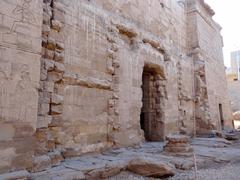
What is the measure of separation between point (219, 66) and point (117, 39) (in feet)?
29.1

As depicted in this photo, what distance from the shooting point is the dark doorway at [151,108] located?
24.9ft

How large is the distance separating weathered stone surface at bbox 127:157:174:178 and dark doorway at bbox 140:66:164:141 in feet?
11.6

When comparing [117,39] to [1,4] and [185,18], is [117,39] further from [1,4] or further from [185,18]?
[185,18]

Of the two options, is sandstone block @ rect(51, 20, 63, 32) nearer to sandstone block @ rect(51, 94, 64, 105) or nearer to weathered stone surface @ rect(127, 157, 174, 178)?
sandstone block @ rect(51, 94, 64, 105)

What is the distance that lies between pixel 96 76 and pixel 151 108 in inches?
125

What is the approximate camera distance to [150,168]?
12.8 ft

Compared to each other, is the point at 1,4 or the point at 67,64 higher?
the point at 1,4

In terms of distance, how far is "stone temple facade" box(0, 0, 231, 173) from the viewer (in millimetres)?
3201

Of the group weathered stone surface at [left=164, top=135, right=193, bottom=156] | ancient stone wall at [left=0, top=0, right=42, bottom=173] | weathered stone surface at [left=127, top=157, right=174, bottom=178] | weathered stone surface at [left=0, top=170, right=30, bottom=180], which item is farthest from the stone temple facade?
weathered stone surface at [left=127, top=157, right=174, bottom=178]

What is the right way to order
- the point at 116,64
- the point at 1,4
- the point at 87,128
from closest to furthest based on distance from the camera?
the point at 1,4
the point at 87,128
the point at 116,64

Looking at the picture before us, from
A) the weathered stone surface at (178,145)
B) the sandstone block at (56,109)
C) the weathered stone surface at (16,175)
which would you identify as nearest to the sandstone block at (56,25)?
the sandstone block at (56,109)

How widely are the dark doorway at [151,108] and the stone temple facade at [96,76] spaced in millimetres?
34

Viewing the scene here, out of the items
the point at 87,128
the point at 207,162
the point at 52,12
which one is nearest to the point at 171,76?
the point at 207,162

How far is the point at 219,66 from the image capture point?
12758mm
